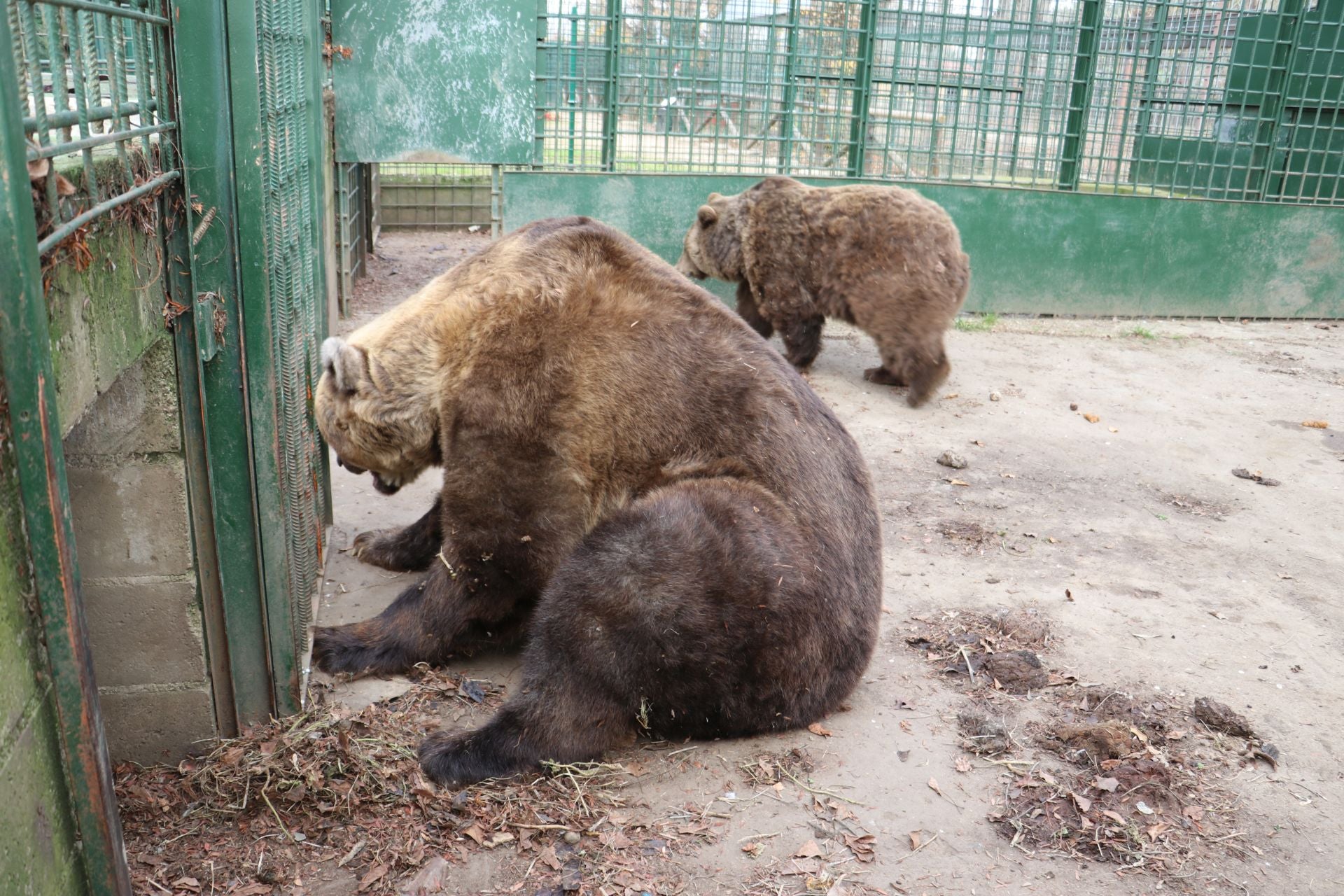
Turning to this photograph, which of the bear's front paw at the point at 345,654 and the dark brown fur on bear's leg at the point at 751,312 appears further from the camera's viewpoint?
the dark brown fur on bear's leg at the point at 751,312

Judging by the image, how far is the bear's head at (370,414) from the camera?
13.0 ft

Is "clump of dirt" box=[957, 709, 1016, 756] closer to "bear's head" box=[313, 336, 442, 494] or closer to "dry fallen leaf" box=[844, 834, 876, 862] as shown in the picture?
"dry fallen leaf" box=[844, 834, 876, 862]

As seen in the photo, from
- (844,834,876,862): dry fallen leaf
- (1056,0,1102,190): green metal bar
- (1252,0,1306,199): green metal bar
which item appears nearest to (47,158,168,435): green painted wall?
(844,834,876,862): dry fallen leaf

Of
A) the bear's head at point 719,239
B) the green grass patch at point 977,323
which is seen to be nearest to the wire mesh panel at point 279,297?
the bear's head at point 719,239

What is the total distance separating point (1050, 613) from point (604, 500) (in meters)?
2.20

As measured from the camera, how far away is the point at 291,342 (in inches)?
140

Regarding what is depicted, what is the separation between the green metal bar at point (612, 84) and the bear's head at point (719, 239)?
1311mm

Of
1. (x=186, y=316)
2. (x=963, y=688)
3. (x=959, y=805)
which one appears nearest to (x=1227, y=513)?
(x=963, y=688)

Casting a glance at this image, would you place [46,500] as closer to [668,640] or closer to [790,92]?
[668,640]

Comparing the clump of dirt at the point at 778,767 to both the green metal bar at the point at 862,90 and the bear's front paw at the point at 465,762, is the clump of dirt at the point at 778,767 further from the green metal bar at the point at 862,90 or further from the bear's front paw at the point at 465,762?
the green metal bar at the point at 862,90

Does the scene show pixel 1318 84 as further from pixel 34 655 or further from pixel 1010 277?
pixel 34 655

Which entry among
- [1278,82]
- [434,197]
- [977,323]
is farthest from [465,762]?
[1278,82]

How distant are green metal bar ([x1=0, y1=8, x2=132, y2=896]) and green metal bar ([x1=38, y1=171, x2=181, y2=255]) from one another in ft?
0.60

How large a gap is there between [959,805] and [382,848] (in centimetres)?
176
